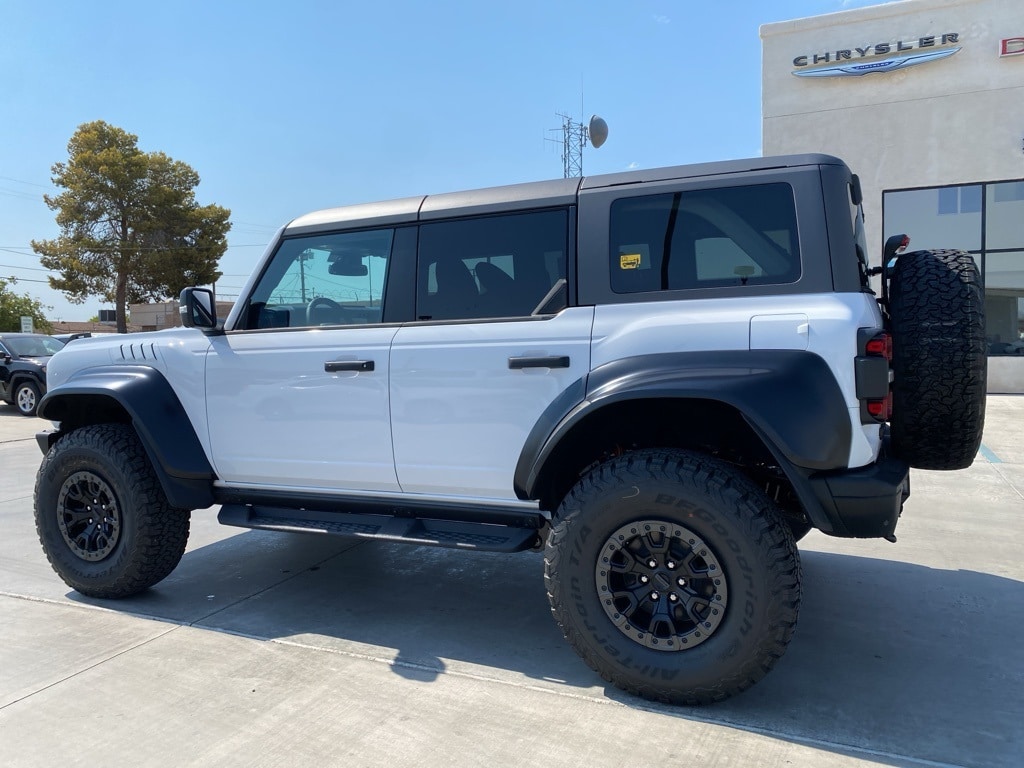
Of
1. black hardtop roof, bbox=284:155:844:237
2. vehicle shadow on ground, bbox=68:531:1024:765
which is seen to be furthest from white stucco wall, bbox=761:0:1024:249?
black hardtop roof, bbox=284:155:844:237

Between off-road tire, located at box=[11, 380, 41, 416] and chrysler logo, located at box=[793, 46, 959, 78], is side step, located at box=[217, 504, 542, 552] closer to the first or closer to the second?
off-road tire, located at box=[11, 380, 41, 416]

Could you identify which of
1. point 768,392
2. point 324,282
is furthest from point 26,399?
point 768,392

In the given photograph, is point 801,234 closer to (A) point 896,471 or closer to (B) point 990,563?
(A) point 896,471

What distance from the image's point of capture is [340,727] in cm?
271

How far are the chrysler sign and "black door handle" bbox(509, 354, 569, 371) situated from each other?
14.4 m

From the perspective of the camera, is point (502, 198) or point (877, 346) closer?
point (877, 346)

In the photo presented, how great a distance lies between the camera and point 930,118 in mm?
14250

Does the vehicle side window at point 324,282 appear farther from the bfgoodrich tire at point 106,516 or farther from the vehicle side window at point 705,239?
the vehicle side window at point 705,239

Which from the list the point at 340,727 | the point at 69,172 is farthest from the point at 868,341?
the point at 69,172

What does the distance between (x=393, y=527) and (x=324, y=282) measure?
1.32 metres

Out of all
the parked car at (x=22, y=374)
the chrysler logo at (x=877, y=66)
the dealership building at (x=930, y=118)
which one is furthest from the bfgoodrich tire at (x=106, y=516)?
the chrysler logo at (x=877, y=66)

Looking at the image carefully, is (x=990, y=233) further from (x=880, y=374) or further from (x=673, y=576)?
(x=673, y=576)

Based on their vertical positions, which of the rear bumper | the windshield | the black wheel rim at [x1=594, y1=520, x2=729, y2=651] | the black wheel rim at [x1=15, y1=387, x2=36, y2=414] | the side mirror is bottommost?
the black wheel rim at [x1=15, y1=387, x2=36, y2=414]

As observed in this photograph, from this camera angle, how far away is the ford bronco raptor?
8.77 feet
